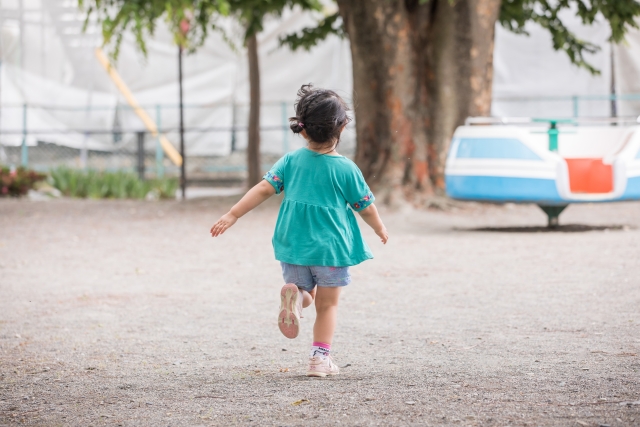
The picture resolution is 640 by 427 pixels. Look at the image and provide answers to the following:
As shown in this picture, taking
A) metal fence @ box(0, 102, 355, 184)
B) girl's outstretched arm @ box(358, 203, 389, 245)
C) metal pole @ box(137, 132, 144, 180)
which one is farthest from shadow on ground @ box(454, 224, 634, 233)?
metal fence @ box(0, 102, 355, 184)

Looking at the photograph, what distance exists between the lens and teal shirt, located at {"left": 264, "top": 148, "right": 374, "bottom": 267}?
404 centimetres

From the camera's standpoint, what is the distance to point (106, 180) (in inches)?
592

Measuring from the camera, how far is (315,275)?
4094 mm

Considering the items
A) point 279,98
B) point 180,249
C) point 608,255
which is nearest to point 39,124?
point 279,98

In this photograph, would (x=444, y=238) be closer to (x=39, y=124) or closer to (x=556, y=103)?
(x=556, y=103)

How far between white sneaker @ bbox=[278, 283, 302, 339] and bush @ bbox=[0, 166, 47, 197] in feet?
40.0

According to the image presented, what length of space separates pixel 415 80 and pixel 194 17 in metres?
4.11

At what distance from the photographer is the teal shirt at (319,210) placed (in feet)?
13.3

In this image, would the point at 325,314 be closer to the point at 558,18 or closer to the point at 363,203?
the point at 363,203

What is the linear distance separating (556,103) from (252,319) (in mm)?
15450

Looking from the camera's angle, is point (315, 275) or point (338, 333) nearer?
point (315, 275)

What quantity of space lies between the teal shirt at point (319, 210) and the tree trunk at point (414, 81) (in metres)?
7.48

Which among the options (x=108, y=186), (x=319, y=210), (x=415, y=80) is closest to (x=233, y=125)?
(x=108, y=186)

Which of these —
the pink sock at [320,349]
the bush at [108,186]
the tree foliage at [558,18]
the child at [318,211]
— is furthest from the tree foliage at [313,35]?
the pink sock at [320,349]
